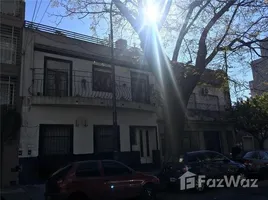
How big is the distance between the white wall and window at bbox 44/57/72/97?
3.46 ft

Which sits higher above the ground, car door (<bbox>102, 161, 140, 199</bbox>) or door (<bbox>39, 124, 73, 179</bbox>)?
door (<bbox>39, 124, 73, 179</bbox>)

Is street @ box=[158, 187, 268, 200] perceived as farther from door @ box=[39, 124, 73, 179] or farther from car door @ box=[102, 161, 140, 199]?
door @ box=[39, 124, 73, 179]

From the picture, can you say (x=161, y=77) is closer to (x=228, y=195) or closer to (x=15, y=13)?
(x=228, y=195)

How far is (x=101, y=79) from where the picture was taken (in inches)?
691

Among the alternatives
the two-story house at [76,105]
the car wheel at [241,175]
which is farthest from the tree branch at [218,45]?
the car wheel at [241,175]

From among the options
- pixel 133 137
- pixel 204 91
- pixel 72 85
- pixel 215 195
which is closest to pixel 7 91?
pixel 72 85

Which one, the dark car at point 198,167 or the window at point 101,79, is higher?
the window at point 101,79

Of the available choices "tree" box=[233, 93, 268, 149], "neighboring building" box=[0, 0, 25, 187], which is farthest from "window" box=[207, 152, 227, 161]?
"tree" box=[233, 93, 268, 149]

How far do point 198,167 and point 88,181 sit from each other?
4.67 meters

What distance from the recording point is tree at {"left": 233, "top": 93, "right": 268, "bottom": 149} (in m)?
21.4

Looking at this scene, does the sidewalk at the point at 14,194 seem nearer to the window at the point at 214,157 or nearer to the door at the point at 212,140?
the window at the point at 214,157

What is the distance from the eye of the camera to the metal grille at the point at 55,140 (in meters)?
14.4

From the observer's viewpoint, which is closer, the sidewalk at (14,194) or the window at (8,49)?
the sidewalk at (14,194)

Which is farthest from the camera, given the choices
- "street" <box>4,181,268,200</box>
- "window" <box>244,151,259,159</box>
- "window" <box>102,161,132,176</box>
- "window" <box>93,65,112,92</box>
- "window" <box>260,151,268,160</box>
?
"window" <box>93,65,112,92</box>
